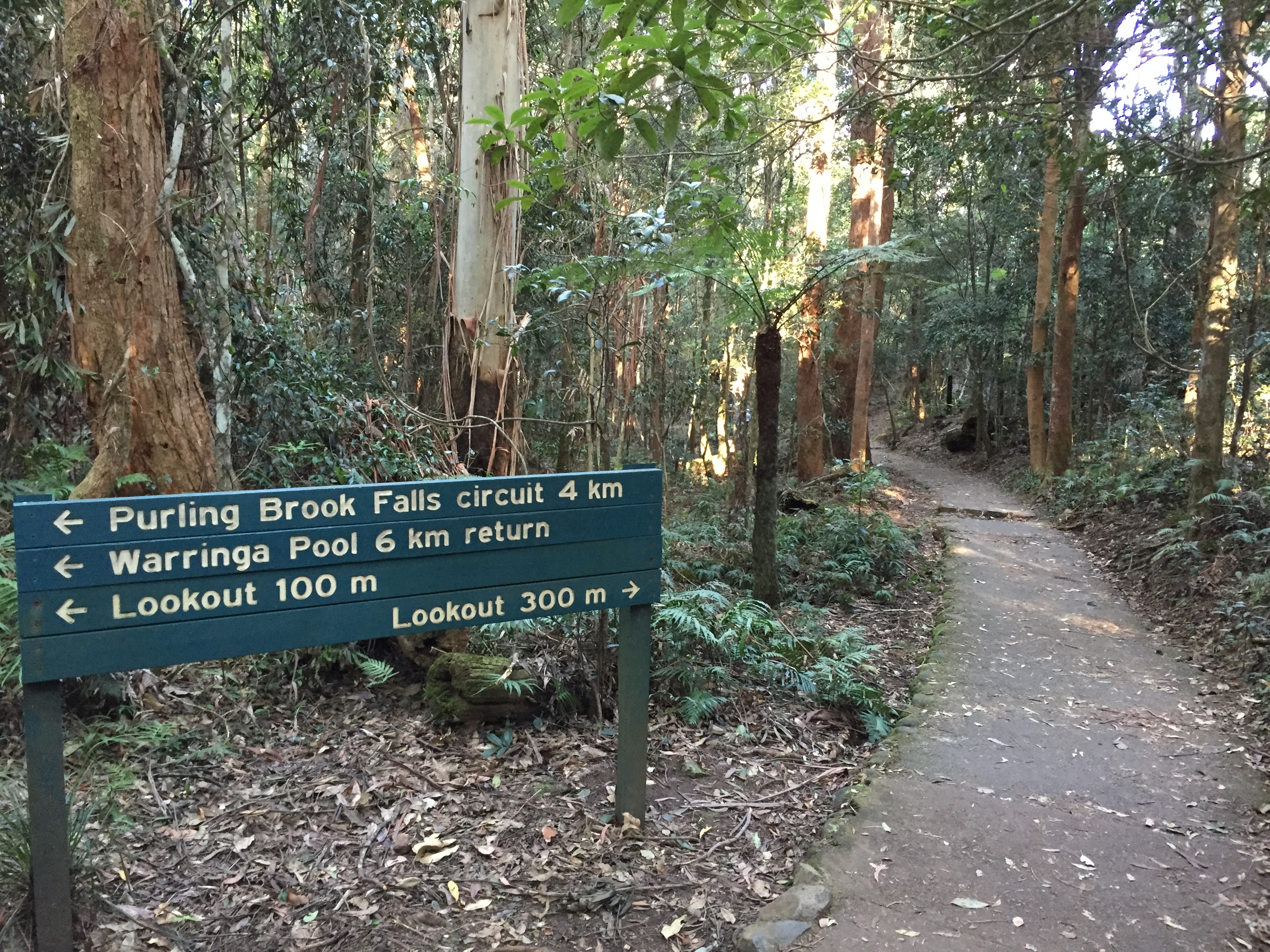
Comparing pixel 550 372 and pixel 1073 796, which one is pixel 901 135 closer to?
pixel 550 372

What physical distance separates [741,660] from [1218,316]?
6892mm

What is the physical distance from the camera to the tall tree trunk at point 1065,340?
1489cm

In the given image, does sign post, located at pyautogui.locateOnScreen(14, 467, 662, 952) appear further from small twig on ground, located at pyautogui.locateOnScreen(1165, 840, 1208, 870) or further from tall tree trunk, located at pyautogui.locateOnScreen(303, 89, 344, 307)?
tall tree trunk, located at pyautogui.locateOnScreen(303, 89, 344, 307)

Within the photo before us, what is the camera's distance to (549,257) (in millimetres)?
9852

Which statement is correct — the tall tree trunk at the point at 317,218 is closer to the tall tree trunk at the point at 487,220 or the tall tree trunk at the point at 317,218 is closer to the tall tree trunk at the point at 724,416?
the tall tree trunk at the point at 487,220

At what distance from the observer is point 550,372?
5293 millimetres

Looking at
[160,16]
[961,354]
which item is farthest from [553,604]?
[961,354]

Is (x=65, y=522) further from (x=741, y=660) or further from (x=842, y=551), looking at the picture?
(x=842, y=551)

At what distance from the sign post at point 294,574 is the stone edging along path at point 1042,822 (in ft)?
3.89

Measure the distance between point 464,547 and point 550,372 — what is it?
2.50 meters

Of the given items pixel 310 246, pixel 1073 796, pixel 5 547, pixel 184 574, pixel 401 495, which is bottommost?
pixel 1073 796

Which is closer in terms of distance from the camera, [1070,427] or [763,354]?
[763,354]

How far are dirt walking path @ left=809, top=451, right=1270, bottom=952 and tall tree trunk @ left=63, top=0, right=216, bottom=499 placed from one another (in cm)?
455

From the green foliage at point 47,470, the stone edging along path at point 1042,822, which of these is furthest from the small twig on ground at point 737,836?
the green foliage at point 47,470
